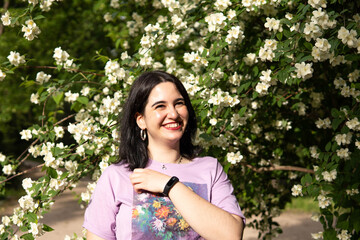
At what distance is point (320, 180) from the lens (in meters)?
3.15

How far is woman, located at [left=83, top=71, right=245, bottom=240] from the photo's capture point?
74.6 inches

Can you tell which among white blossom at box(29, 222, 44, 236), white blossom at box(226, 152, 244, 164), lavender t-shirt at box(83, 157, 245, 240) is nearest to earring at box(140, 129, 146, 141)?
lavender t-shirt at box(83, 157, 245, 240)

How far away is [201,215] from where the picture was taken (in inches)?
73.0

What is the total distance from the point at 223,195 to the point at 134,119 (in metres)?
0.61

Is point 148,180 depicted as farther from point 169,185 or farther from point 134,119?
point 134,119

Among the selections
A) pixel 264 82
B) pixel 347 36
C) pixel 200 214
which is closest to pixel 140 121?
pixel 200 214

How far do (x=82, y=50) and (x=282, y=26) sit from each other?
28.4 ft

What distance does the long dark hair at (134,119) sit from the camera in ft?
7.26

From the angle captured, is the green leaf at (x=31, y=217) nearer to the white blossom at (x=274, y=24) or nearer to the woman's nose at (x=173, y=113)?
the woman's nose at (x=173, y=113)

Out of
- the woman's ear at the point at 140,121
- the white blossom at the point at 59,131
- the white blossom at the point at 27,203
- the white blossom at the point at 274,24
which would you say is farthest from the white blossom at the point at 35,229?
the white blossom at the point at 274,24

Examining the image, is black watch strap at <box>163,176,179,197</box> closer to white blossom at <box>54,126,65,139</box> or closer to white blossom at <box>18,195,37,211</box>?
white blossom at <box>18,195,37,211</box>

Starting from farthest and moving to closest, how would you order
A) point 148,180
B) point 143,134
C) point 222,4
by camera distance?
point 222,4, point 143,134, point 148,180

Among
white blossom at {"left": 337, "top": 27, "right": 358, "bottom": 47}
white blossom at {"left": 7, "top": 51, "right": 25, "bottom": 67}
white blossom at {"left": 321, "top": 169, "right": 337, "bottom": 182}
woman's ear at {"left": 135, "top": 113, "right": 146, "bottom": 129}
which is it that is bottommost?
white blossom at {"left": 321, "top": 169, "right": 337, "bottom": 182}

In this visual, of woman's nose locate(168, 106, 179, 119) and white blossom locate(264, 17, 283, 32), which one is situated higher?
white blossom locate(264, 17, 283, 32)
